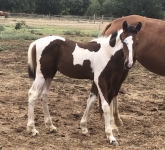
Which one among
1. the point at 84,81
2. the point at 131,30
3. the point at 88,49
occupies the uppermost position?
the point at 131,30

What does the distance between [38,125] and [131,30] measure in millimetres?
2194

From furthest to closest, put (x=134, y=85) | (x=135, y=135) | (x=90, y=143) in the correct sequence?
(x=134, y=85), (x=135, y=135), (x=90, y=143)

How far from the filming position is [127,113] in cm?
591

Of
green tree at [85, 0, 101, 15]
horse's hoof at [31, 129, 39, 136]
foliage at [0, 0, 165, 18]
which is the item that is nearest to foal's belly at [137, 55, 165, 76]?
horse's hoof at [31, 129, 39, 136]

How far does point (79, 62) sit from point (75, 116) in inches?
55.7

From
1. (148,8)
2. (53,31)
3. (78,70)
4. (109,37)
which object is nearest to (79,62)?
(78,70)

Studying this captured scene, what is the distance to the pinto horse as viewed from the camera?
4.32 m

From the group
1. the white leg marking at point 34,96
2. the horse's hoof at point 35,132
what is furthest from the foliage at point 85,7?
the horse's hoof at point 35,132

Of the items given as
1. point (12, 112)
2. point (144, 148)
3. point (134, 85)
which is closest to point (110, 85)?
point (144, 148)

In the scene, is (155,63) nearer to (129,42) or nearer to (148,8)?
(129,42)

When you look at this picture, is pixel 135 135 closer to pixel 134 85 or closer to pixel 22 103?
pixel 22 103

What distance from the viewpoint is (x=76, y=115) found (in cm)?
558

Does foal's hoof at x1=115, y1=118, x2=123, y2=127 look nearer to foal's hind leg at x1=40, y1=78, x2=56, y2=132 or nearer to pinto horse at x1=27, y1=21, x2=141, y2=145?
pinto horse at x1=27, y1=21, x2=141, y2=145

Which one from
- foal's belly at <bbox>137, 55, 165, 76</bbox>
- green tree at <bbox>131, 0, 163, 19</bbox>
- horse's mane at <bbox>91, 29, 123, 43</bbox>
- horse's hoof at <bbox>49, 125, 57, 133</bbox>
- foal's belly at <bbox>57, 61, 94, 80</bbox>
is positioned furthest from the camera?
green tree at <bbox>131, 0, 163, 19</bbox>
